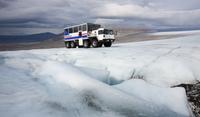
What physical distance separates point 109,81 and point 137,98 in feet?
5.43

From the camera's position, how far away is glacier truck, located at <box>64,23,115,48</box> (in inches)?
793

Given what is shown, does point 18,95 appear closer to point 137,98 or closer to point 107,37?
point 137,98

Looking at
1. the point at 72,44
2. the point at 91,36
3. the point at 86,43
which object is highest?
the point at 91,36

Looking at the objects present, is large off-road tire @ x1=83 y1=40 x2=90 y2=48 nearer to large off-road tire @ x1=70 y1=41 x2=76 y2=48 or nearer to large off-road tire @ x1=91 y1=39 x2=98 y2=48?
large off-road tire @ x1=91 y1=39 x2=98 y2=48

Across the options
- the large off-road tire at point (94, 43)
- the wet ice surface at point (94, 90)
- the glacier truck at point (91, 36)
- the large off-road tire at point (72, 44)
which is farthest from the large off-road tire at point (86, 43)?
the wet ice surface at point (94, 90)

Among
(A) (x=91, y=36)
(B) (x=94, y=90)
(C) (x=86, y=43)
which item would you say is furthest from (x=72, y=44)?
(B) (x=94, y=90)

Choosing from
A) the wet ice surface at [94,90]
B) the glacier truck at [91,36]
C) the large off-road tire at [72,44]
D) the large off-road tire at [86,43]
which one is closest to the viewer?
the wet ice surface at [94,90]

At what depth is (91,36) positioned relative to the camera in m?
20.7

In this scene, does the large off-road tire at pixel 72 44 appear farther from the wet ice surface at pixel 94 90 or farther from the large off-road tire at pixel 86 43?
the wet ice surface at pixel 94 90

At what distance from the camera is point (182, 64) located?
7473 mm

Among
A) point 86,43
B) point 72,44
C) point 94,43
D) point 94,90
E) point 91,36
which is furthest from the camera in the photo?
point 72,44

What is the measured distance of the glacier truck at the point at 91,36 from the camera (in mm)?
20141

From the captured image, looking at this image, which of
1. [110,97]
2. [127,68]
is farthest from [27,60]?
[110,97]

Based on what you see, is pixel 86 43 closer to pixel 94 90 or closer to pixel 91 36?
pixel 91 36
